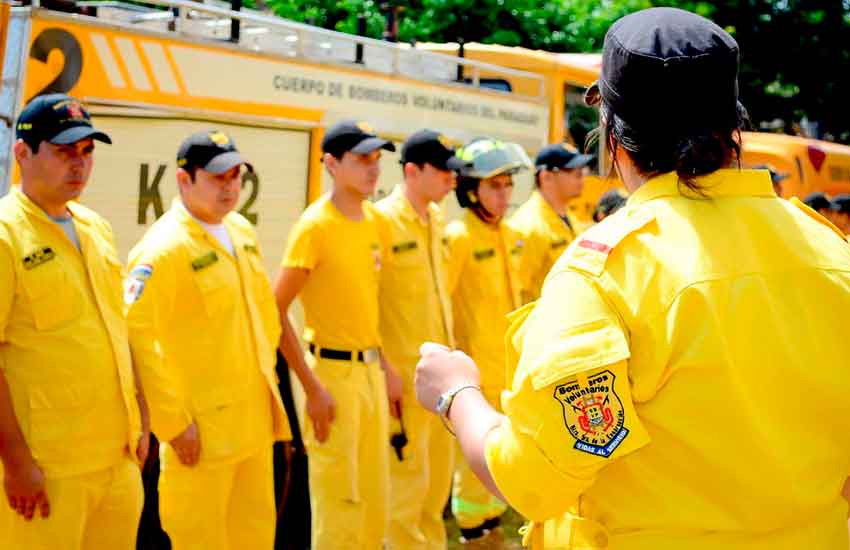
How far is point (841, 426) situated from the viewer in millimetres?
1731

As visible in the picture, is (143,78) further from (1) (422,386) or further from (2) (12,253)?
(1) (422,386)

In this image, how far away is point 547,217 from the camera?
704 cm

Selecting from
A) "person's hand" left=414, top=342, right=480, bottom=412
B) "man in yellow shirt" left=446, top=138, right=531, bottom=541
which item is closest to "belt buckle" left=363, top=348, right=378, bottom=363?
"man in yellow shirt" left=446, top=138, right=531, bottom=541

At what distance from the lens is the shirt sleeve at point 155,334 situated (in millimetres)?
3867

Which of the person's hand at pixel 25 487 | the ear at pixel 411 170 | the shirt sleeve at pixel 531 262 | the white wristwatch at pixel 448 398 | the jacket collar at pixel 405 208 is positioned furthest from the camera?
the shirt sleeve at pixel 531 262

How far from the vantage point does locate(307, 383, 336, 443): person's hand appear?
4.81 m

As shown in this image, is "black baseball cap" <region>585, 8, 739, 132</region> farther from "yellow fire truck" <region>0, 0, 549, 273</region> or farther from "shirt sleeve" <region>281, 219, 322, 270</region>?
"shirt sleeve" <region>281, 219, 322, 270</region>

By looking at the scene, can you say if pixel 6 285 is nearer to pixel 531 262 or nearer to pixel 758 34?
pixel 531 262

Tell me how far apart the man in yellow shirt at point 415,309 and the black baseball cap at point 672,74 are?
3.74 metres

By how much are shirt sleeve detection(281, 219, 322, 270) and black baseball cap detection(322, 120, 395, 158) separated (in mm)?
424

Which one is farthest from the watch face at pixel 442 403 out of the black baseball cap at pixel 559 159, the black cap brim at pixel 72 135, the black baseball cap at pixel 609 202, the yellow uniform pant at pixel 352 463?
the black baseball cap at pixel 609 202

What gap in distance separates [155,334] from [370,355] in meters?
1.36

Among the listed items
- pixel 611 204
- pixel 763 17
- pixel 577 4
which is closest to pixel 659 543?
pixel 611 204

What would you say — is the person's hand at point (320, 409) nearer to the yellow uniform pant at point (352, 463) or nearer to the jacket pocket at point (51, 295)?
the yellow uniform pant at point (352, 463)
